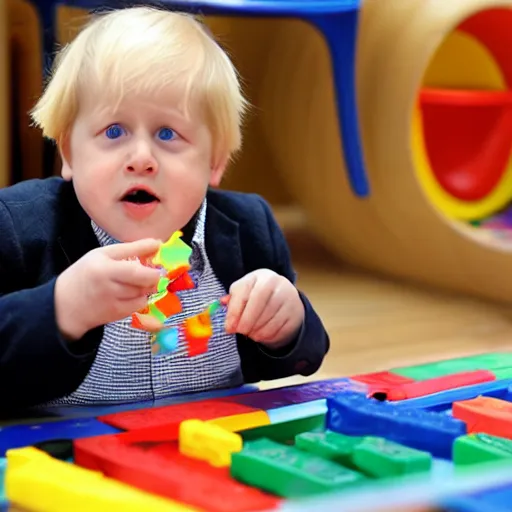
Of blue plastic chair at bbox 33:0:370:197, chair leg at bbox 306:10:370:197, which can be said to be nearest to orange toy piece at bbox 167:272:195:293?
blue plastic chair at bbox 33:0:370:197

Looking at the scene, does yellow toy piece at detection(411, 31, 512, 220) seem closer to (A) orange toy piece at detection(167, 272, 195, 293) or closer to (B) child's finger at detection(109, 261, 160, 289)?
(A) orange toy piece at detection(167, 272, 195, 293)

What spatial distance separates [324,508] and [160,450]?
9.1 inches

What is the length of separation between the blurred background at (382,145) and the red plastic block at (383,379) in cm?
37

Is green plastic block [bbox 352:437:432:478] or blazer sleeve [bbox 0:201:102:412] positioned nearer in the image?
Result: green plastic block [bbox 352:437:432:478]

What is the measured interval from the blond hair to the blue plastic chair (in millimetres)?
563

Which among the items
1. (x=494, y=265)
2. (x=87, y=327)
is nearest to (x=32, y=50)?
(x=494, y=265)

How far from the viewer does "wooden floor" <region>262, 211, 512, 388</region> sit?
1309 mm

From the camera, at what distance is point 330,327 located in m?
1.49

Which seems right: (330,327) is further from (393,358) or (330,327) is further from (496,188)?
(496,188)

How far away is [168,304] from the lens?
820mm

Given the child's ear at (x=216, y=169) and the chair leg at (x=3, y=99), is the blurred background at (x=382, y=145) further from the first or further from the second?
the child's ear at (x=216, y=169)

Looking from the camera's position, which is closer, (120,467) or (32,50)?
(120,467)

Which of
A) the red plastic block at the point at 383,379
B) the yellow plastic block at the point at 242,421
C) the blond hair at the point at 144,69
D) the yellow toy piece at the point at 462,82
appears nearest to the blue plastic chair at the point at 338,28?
the yellow toy piece at the point at 462,82

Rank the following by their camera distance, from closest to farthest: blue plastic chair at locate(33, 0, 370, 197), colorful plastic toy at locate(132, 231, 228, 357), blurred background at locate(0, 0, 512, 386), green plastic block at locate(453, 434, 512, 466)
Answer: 1. green plastic block at locate(453, 434, 512, 466)
2. colorful plastic toy at locate(132, 231, 228, 357)
3. blue plastic chair at locate(33, 0, 370, 197)
4. blurred background at locate(0, 0, 512, 386)
